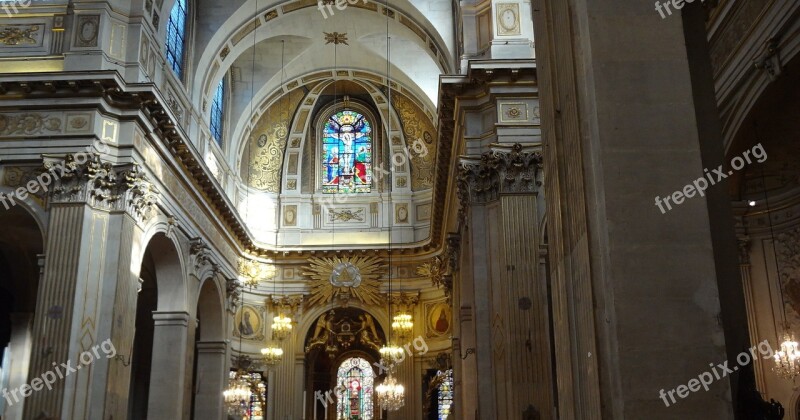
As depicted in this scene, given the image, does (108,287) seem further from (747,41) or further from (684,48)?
(684,48)

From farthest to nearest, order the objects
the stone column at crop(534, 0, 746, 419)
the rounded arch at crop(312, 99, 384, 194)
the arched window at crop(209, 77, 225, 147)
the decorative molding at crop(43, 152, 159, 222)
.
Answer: the rounded arch at crop(312, 99, 384, 194)
the arched window at crop(209, 77, 225, 147)
the decorative molding at crop(43, 152, 159, 222)
the stone column at crop(534, 0, 746, 419)

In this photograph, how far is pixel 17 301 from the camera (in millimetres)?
20016

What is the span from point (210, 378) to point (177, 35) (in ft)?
30.3

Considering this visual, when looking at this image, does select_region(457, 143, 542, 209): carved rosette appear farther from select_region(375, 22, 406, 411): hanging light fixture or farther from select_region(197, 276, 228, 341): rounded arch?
select_region(197, 276, 228, 341): rounded arch

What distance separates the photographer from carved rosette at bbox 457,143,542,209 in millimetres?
15172

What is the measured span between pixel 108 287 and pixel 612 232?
12308mm

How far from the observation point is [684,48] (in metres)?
5.09

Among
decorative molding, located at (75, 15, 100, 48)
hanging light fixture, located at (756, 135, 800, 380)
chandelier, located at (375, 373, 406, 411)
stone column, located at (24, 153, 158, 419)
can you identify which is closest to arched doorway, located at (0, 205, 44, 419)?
stone column, located at (24, 153, 158, 419)

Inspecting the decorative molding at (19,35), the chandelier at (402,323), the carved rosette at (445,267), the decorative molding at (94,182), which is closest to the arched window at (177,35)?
the decorative molding at (19,35)

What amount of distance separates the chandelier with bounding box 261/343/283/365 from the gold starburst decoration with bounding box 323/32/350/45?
9.61 meters

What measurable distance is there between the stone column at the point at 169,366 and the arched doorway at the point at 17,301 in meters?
3.18

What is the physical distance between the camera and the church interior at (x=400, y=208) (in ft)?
16.1

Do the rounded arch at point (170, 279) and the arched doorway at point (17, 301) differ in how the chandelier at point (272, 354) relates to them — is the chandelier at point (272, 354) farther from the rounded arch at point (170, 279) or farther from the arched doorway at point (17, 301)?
the arched doorway at point (17, 301)

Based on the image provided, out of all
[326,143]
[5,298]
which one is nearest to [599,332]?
[5,298]
